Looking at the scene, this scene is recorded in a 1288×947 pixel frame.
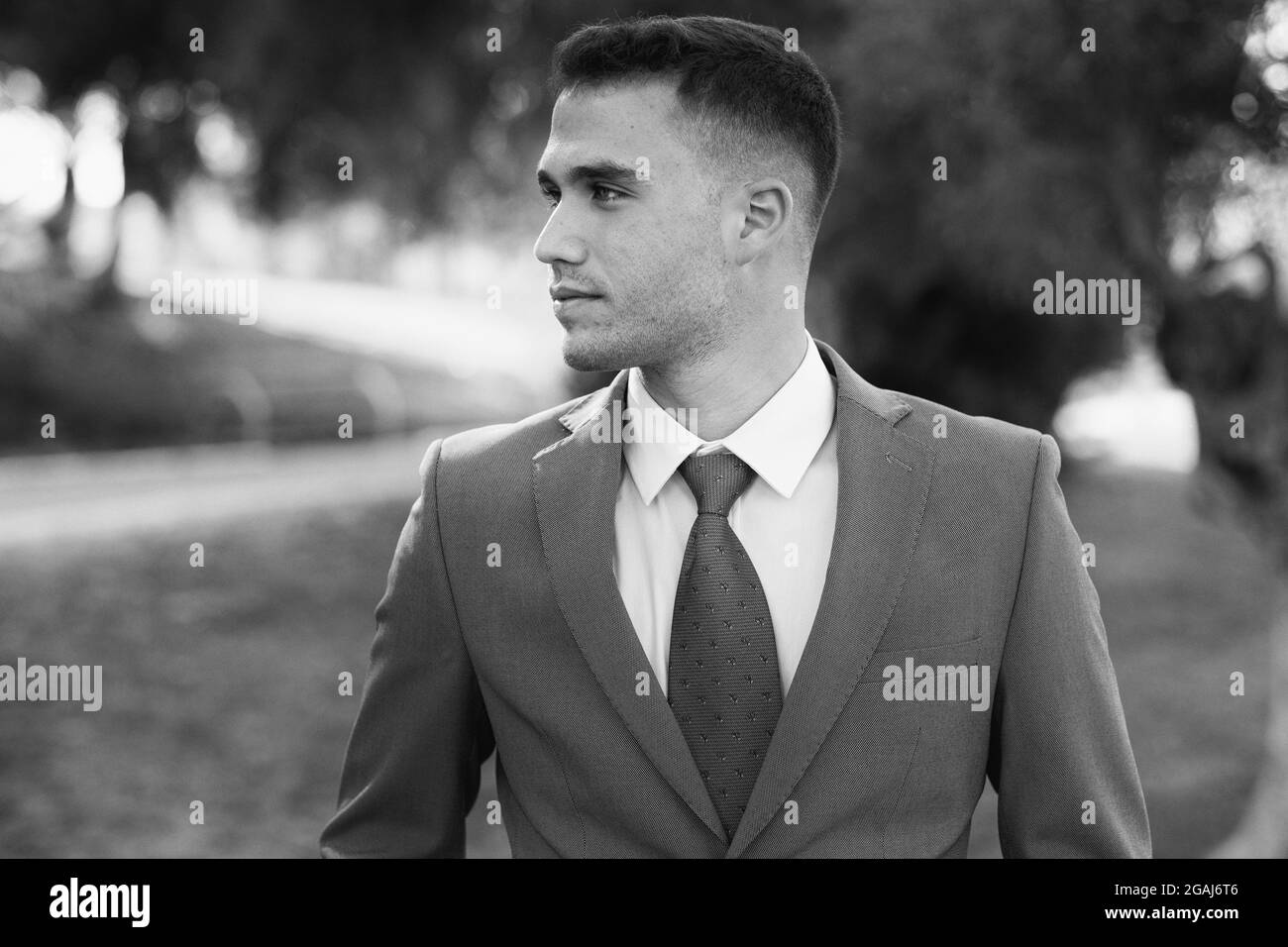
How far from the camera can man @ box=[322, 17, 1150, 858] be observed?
229 centimetres

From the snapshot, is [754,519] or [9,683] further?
[9,683]

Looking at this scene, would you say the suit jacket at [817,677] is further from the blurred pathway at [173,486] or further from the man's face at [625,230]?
the blurred pathway at [173,486]

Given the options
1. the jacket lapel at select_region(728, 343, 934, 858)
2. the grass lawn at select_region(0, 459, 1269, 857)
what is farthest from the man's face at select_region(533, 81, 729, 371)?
the grass lawn at select_region(0, 459, 1269, 857)

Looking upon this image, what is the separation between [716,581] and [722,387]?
38cm

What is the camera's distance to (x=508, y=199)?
13258mm

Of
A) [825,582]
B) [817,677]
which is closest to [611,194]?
[825,582]

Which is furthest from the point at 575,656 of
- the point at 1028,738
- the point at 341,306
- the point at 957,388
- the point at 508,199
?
the point at 341,306

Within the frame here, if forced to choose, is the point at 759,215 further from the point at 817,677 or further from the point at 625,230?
the point at 817,677

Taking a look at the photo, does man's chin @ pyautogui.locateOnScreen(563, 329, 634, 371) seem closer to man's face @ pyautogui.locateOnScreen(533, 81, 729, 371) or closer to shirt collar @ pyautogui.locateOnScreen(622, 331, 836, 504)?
man's face @ pyautogui.locateOnScreen(533, 81, 729, 371)

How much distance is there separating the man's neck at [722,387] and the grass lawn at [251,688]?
200 inches

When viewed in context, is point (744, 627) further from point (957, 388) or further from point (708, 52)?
point (957, 388)

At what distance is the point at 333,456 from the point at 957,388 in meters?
7.26

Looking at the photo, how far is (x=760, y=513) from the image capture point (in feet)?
7.98
